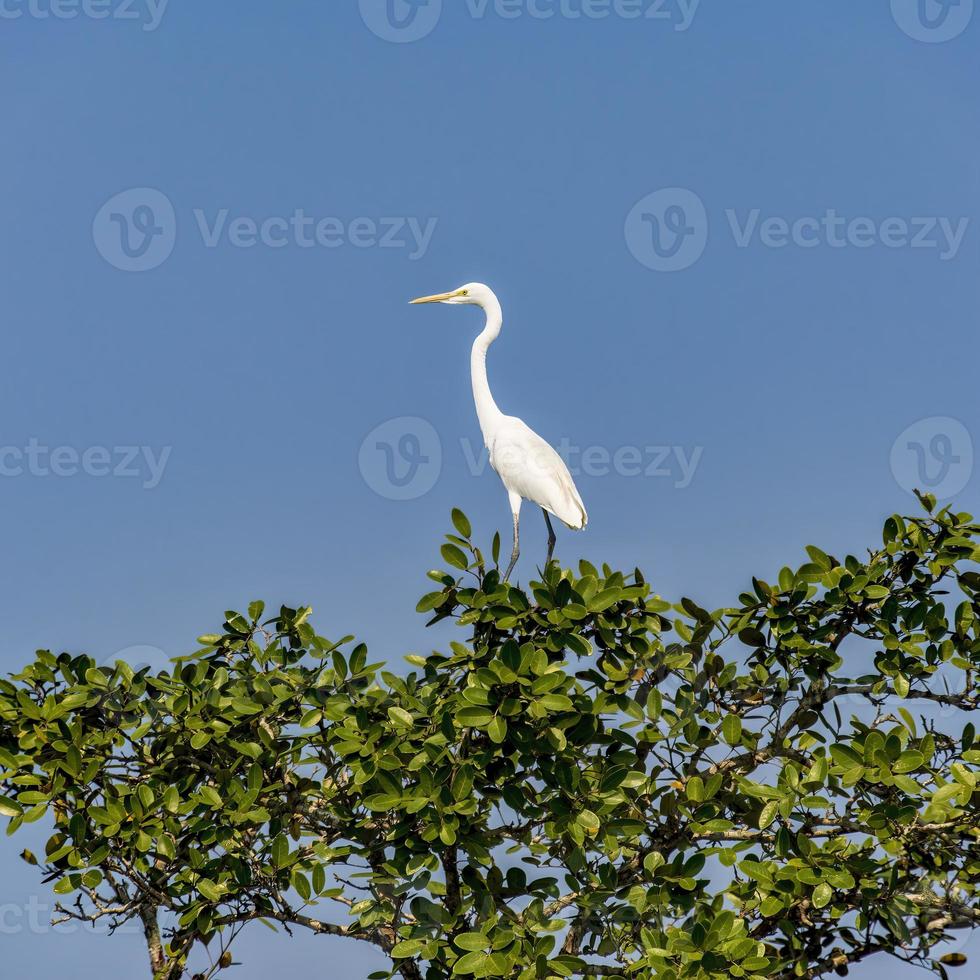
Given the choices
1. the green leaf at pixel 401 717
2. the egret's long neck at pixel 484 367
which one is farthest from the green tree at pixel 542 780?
the egret's long neck at pixel 484 367

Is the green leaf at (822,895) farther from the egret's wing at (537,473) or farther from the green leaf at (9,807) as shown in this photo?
the green leaf at (9,807)

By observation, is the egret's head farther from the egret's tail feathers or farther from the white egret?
the egret's tail feathers

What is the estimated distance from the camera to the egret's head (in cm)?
1062

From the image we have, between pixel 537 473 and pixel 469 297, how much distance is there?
2.18m

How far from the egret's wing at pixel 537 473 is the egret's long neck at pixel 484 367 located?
0.38m

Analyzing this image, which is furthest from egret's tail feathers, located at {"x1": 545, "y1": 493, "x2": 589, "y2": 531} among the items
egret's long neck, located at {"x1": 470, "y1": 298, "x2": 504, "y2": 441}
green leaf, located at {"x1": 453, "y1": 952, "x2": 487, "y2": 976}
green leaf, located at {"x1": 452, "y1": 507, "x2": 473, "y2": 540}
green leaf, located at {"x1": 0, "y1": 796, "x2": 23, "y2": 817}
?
green leaf, located at {"x1": 0, "y1": 796, "x2": 23, "y2": 817}

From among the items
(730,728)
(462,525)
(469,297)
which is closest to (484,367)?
(469,297)

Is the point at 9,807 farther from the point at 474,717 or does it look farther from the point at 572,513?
the point at 572,513

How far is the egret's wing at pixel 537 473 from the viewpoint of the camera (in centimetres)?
929

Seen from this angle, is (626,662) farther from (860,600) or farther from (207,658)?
(207,658)

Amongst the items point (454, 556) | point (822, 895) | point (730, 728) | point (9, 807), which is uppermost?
point (454, 556)

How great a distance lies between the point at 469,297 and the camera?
426 inches

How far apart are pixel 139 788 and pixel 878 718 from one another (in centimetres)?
418

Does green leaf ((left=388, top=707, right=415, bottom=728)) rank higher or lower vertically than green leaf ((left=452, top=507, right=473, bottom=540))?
lower
